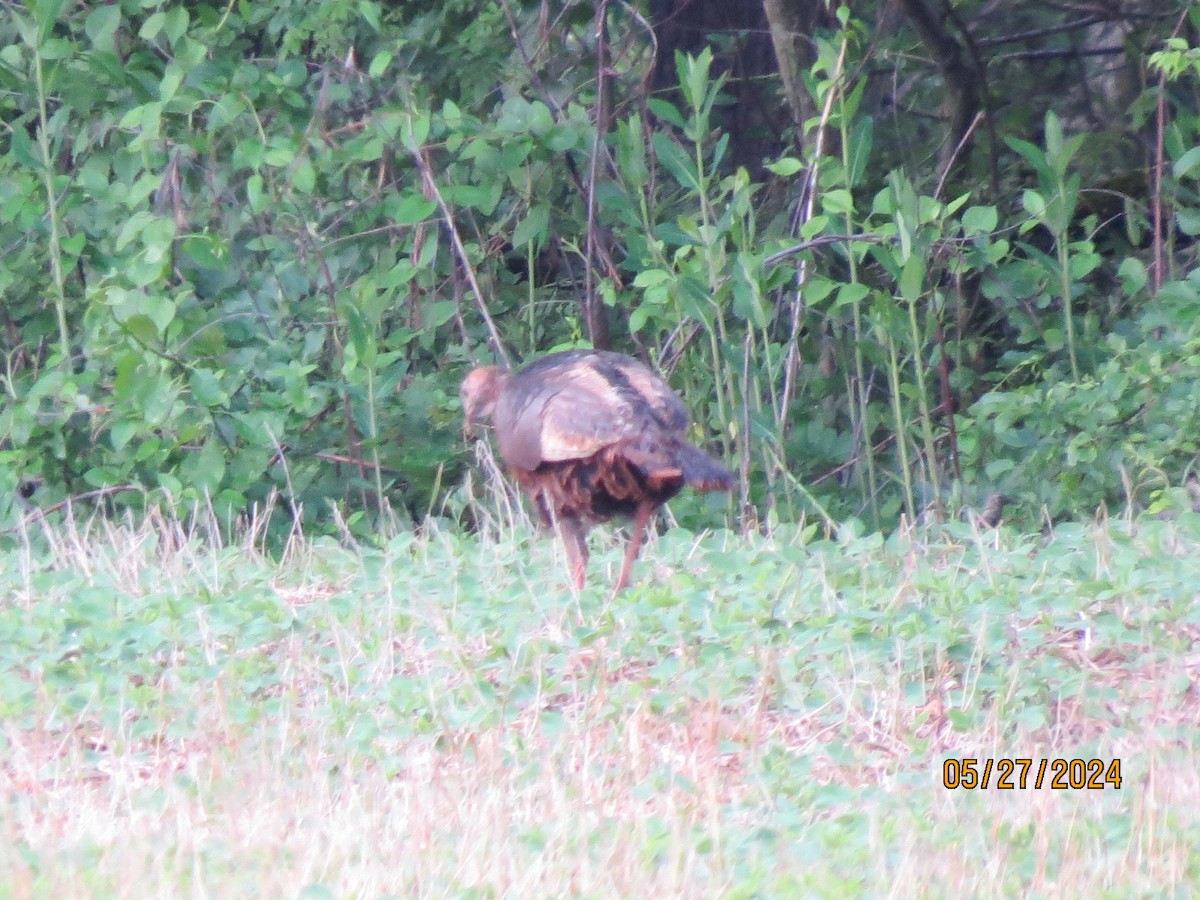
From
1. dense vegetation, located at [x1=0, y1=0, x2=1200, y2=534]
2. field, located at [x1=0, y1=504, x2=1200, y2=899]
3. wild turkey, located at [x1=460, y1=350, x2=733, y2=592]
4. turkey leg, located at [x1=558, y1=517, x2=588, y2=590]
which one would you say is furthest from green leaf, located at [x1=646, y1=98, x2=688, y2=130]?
turkey leg, located at [x1=558, y1=517, x2=588, y2=590]

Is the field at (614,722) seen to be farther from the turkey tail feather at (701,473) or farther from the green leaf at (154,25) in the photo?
the green leaf at (154,25)

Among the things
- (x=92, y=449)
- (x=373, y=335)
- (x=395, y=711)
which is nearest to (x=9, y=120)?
(x=92, y=449)

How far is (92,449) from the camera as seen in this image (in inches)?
337

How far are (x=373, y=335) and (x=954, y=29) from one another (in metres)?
3.87

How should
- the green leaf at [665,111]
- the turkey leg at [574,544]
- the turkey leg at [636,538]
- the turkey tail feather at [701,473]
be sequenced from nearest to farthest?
the turkey tail feather at [701,473] → the turkey leg at [636,538] → the turkey leg at [574,544] → the green leaf at [665,111]

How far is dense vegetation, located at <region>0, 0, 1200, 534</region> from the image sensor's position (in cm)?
783

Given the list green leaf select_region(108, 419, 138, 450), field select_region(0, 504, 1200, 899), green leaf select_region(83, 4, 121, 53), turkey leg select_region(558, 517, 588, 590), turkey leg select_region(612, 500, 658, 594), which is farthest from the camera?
green leaf select_region(83, 4, 121, 53)

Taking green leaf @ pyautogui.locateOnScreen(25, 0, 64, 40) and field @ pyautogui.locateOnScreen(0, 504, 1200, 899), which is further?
green leaf @ pyautogui.locateOnScreen(25, 0, 64, 40)

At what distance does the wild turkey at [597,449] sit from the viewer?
18.5 ft

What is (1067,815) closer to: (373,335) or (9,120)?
(373,335)

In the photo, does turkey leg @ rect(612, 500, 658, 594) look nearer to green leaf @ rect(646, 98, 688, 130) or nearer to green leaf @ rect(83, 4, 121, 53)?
green leaf @ rect(646, 98, 688, 130)
